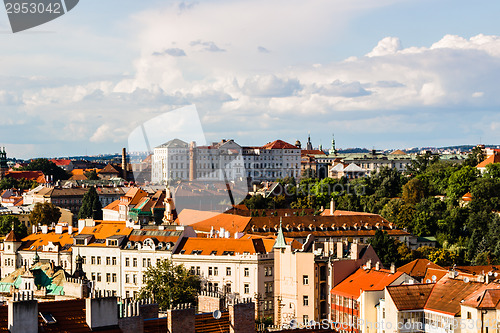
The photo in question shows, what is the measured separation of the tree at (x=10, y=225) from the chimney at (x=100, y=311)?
61.3 m

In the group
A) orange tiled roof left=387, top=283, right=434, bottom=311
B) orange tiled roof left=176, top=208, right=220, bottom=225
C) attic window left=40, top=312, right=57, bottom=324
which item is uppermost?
attic window left=40, top=312, right=57, bottom=324

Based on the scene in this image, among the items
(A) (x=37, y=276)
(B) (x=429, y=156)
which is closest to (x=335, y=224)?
(A) (x=37, y=276)

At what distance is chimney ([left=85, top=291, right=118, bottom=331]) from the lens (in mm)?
18719

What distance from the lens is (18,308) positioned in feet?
58.2

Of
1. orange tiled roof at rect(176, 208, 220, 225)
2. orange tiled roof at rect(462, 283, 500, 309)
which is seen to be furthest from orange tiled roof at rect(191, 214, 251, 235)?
orange tiled roof at rect(462, 283, 500, 309)

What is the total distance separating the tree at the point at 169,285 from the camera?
42.2 meters

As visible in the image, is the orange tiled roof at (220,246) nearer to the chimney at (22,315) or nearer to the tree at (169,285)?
the tree at (169,285)

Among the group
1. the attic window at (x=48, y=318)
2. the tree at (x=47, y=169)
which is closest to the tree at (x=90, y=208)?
the tree at (x=47, y=169)

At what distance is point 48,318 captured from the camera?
61.2ft

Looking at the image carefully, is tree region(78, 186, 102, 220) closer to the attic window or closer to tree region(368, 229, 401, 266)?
tree region(368, 229, 401, 266)

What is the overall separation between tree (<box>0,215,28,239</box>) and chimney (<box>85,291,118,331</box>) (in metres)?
61.3

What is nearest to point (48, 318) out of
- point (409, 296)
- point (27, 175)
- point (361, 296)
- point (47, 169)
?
point (409, 296)

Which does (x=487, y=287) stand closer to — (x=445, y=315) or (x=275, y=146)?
(x=445, y=315)

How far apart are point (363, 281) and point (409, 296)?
174 inches
